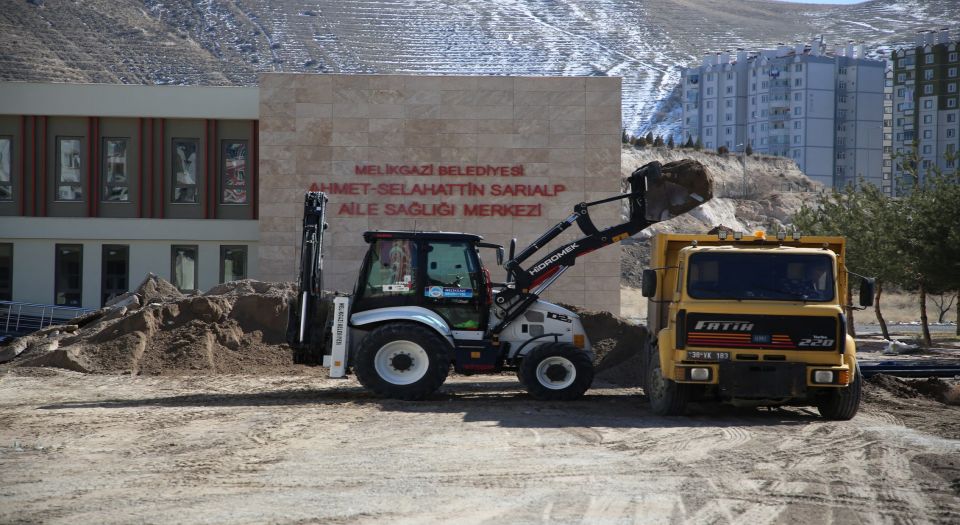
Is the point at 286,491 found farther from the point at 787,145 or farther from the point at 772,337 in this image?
the point at 787,145

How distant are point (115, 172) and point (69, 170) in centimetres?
139

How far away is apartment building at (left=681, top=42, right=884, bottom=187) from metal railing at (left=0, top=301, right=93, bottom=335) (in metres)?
111

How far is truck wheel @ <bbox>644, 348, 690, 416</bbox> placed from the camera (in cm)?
1457

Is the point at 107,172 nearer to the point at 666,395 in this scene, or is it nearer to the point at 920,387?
the point at 666,395

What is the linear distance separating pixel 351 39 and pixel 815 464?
515 ft

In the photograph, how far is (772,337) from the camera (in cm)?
1391

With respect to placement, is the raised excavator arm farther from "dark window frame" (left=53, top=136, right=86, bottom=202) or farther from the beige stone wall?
"dark window frame" (left=53, top=136, right=86, bottom=202)

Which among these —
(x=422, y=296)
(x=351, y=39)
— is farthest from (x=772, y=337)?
(x=351, y=39)

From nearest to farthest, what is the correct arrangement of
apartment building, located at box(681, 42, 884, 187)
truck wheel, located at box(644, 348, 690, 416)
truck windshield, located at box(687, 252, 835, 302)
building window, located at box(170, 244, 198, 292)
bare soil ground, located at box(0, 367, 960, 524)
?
bare soil ground, located at box(0, 367, 960, 524) → truck windshield, located at box(687, 252, 835, 302) → truck wheel, located at box(644, 348, 690, 416) → building window, located at box(170, 244, 198, 292) → apartment building, located at box(681, 42, 884, 187)

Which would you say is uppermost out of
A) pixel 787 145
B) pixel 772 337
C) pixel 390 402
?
pixel 787 145

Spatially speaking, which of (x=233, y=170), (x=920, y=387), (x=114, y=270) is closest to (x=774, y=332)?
(x=920, y=387)

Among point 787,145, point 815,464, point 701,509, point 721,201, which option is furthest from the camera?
point 787,145

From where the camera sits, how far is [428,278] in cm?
1662

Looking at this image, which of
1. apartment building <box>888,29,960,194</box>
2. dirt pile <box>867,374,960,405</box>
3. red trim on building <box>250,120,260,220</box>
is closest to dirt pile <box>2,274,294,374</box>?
red trim on building <box>250,120,260,220</box>
